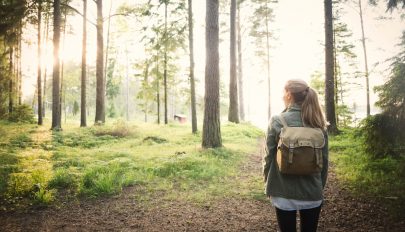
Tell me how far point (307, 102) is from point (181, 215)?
3.76 metres

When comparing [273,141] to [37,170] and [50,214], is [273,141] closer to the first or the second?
[50,214]

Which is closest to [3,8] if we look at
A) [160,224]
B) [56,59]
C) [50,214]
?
[56,59]

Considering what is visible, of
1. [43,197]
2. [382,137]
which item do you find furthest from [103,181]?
[382,137]

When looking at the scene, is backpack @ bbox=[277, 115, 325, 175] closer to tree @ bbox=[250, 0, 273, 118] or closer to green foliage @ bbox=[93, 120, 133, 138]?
green foliage @ bbox=[93, 120, 133, 138]

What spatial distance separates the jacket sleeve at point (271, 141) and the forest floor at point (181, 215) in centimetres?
254

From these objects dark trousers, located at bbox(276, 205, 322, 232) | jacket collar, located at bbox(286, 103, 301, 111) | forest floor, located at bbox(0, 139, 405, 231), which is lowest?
forest floor, located at bbox(0, 139, 405, 231)

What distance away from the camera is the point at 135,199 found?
637 cm

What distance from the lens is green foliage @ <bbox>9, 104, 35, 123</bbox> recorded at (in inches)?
861

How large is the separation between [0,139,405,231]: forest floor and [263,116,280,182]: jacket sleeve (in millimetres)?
2535

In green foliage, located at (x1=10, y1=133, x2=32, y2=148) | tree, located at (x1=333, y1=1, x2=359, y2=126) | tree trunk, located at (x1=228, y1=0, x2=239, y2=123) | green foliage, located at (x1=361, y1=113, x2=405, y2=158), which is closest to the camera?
green foliage, located at (x1=361, y1=113, x2=405, y2=158)

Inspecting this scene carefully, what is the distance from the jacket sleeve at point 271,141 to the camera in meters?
2.90

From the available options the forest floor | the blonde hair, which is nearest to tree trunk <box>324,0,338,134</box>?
the forest floor

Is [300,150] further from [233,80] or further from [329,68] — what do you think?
[233,80]

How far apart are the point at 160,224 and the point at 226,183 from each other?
2751 mm
